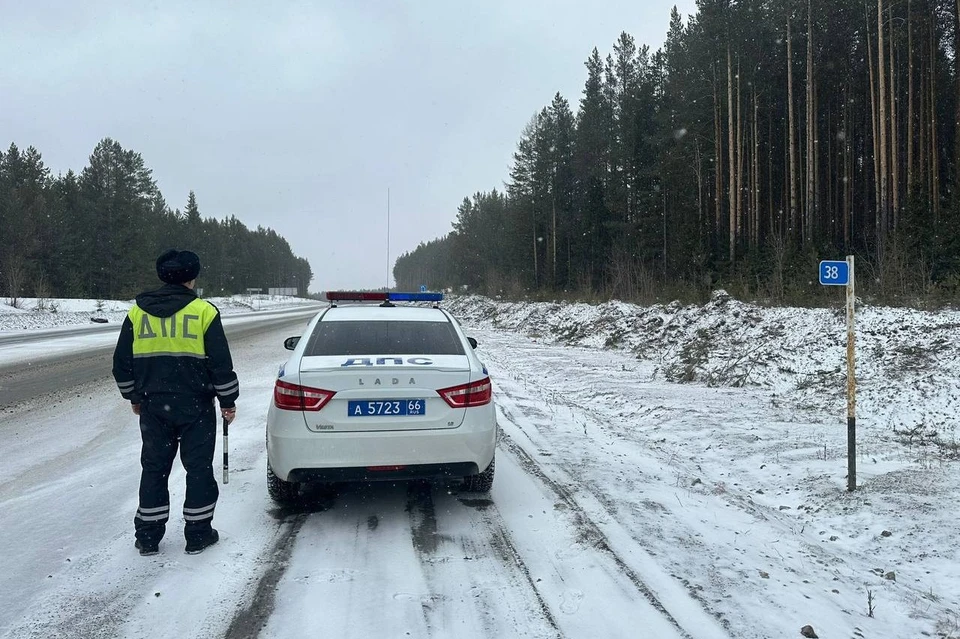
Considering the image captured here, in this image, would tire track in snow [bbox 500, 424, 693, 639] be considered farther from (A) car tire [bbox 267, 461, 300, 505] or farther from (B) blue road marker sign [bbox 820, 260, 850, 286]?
(B) blue road marker sign [bbox 820, 260, 850, 286]

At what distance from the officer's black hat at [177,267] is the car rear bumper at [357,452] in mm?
1176

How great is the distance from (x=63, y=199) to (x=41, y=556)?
69.9 m

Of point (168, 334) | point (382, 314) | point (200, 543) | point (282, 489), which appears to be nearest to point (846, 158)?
point (382, 314)

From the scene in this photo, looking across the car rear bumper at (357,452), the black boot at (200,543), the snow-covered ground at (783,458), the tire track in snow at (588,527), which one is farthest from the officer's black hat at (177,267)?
the snow-covered ground at (783,458)

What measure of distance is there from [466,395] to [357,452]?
919 mm

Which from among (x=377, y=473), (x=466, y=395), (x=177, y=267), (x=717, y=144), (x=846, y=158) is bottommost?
(x=377, y=473)

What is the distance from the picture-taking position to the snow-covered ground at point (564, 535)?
10.1 feet

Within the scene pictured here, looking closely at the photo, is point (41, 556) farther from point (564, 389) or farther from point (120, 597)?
point (564, 389)

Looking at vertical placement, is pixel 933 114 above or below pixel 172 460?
above

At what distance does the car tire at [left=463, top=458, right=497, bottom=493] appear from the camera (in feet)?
15.9

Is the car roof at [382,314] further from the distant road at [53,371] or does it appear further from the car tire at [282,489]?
the distant road at [53,371]

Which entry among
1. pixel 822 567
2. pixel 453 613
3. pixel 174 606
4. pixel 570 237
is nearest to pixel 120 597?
pixel 174 606

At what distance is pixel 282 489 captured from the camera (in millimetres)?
4629

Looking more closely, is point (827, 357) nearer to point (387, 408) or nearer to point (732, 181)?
point (387, 408)
